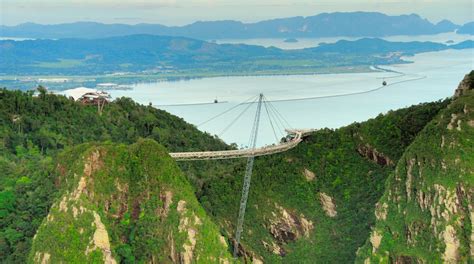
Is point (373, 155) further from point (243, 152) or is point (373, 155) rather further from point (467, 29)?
point (467, 29)

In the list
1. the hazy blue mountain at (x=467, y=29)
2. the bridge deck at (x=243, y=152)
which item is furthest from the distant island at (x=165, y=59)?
the bridge deck at (x=243, y=152)

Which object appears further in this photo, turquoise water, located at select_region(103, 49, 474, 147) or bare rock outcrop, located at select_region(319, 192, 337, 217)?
turquoise water, located at select_region(103, 49, 474, 147)

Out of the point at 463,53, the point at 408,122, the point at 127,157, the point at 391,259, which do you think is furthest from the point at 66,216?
the point at 463,53

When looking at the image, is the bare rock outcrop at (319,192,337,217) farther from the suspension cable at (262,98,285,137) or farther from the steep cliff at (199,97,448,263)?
the suspension cable at (262,98,285,137)

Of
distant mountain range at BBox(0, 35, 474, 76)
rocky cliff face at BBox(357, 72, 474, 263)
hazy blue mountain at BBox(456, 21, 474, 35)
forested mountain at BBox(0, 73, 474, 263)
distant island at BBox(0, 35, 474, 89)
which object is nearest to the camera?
rocky cliff face at BBox(357, 72, 474, 263)

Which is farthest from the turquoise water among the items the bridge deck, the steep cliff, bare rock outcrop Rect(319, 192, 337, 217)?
bare rock outcrop Rect(319, 192, 337, 217)

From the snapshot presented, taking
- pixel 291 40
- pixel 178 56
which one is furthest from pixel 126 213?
pixel 291 40
